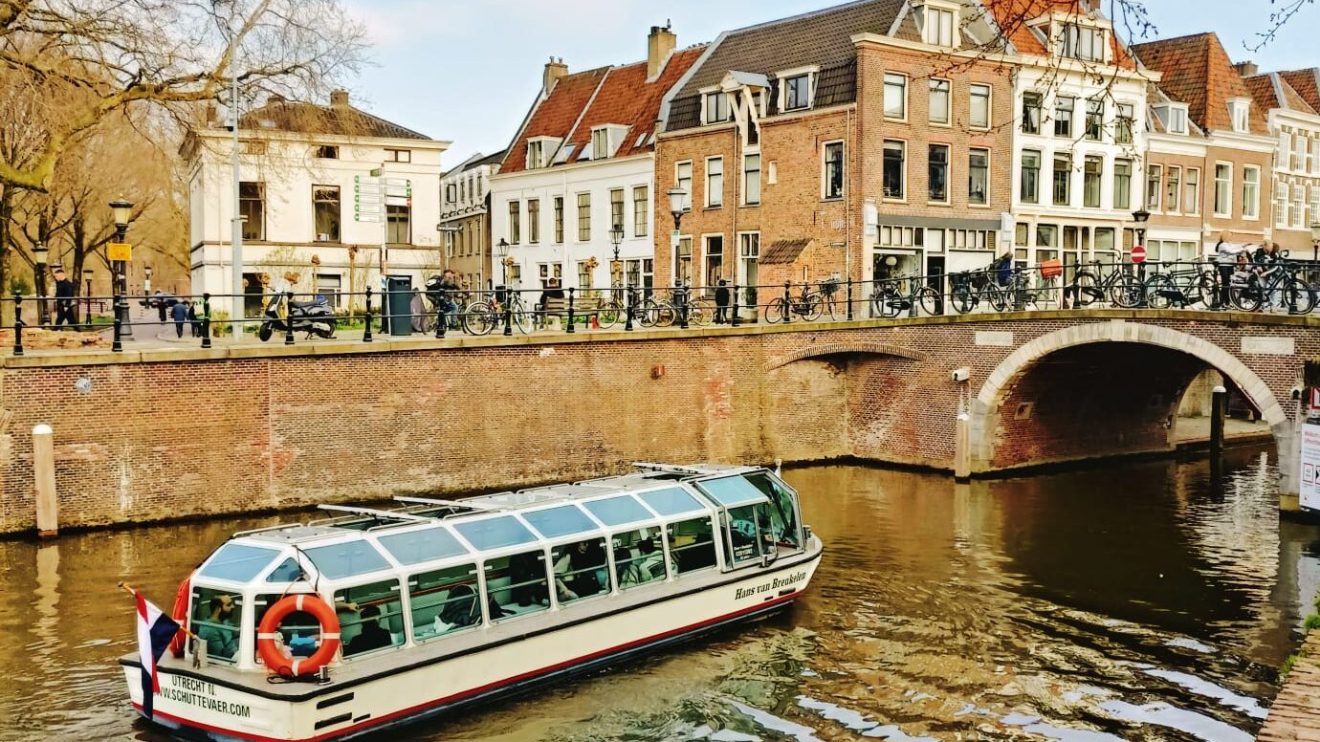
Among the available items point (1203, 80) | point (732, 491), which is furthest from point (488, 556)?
point (1203, 80)

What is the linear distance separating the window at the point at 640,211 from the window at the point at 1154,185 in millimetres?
16947

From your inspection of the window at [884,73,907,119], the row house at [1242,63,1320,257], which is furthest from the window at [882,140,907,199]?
the row house at [1242,63,1320,257]

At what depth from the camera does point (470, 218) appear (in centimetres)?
5397

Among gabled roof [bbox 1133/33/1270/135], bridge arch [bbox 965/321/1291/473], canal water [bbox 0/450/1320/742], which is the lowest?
canal water [bbox 0/450/1320/742]

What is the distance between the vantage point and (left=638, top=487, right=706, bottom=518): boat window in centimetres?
1492

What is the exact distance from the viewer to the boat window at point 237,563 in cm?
1136

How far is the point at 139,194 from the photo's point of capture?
50.2 meters

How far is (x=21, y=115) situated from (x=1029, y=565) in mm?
20258

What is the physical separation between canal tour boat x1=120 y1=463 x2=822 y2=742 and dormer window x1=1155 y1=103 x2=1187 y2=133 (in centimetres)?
3145

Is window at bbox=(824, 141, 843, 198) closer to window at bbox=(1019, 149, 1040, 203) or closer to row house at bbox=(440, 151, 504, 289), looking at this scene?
window at bbox=(1019, 149, 1040, 203)

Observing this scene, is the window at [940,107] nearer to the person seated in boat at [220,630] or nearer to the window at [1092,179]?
the window at [1092,179]

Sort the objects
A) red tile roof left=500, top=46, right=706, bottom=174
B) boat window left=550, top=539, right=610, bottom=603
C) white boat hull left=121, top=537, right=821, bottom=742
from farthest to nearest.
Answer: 1. red tile roof left=500, top=46, right=706, bottom=174
2. boat window left=550, top=539, right=610, bottom=603
3. white boat hull left=121, top=537, right=821, bottom=742

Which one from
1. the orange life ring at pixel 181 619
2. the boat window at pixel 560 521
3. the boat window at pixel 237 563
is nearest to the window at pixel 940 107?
the boat window at pixel 560 521

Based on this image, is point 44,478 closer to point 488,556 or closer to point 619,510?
point 488,556
